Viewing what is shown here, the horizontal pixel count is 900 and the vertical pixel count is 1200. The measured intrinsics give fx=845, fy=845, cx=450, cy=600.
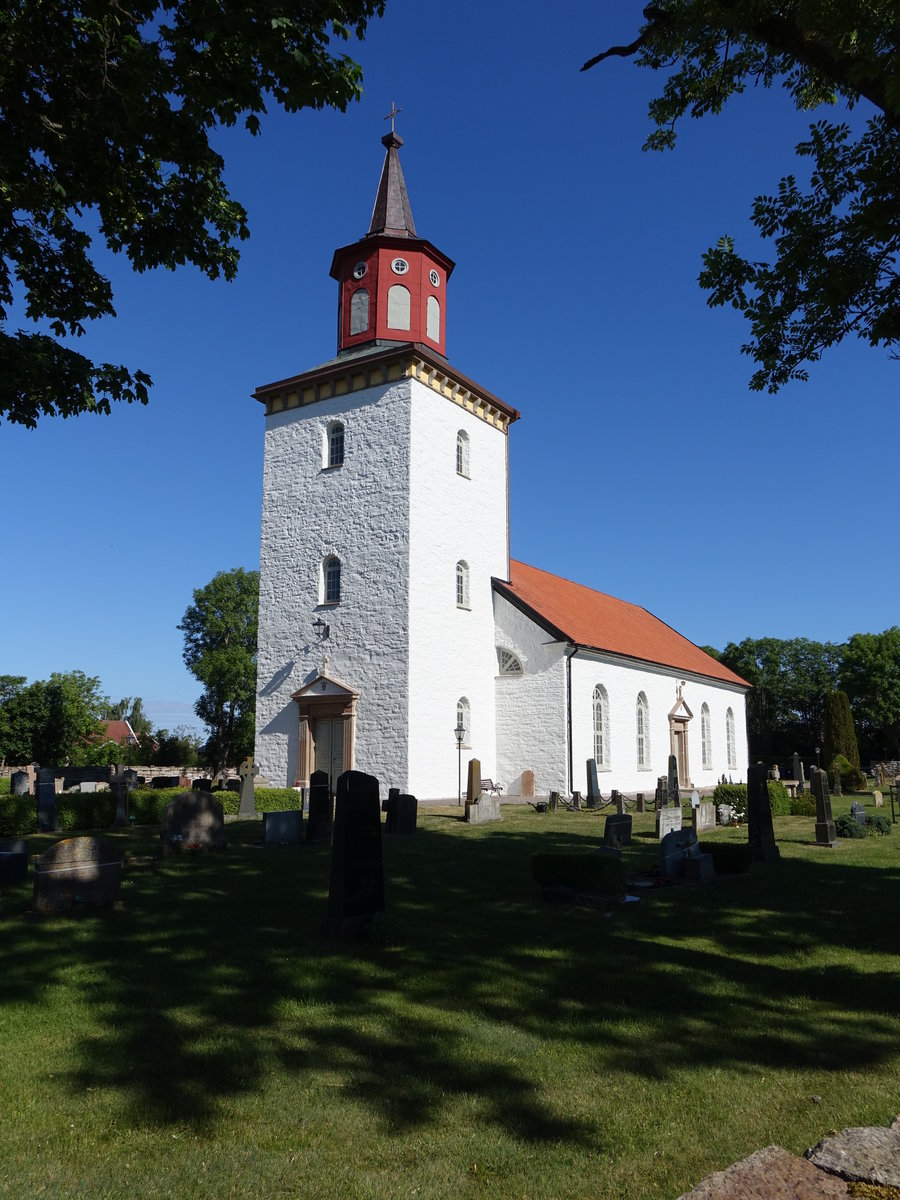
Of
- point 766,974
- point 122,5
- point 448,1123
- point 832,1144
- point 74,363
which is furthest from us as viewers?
point 74,363

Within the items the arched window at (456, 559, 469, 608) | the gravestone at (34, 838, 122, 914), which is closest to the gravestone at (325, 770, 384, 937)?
the gravestone at (34, 838, 122, 914)

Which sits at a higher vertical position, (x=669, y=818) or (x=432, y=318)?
(x=432, y=318)

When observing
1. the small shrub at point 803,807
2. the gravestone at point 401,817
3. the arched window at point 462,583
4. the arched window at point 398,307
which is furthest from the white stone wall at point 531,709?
the gravestone at point 401,817

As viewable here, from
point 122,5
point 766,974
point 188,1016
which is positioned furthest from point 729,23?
point 188,1016

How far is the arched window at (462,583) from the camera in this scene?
2564cm

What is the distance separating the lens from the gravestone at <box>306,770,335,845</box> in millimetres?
15227

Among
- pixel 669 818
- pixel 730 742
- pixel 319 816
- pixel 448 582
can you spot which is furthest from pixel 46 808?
pixel 730 742

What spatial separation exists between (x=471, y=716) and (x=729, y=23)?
19.6 meters

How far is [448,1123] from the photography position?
4.13 meters

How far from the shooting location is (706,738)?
36.2 metres

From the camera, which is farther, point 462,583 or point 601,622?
point 601,622

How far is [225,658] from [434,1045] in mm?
48978

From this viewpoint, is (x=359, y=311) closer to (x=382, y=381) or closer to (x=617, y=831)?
(x=382, y=381)

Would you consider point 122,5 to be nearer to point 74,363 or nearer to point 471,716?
point 74,363
